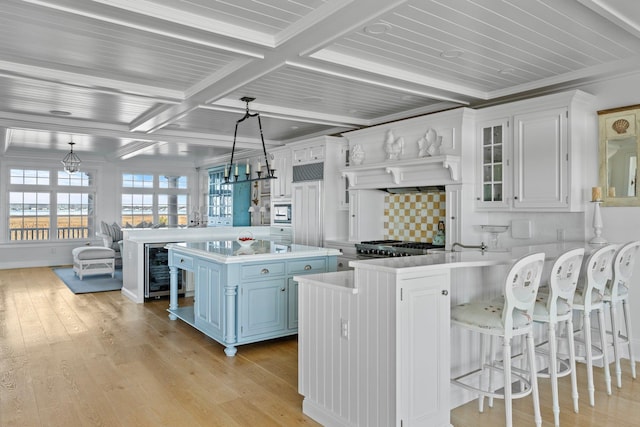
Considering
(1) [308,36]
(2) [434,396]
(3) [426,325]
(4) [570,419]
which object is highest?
(1) [308,36]

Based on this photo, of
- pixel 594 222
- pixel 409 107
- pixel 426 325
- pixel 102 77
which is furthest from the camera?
pixel 409 107

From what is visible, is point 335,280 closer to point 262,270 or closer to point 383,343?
point 383,343

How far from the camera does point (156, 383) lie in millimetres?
3320

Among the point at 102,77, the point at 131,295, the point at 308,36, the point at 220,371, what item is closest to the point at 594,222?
the point at 308,36

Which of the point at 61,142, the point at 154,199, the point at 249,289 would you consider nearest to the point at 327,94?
the point at 249,289

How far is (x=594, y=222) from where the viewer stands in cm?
376

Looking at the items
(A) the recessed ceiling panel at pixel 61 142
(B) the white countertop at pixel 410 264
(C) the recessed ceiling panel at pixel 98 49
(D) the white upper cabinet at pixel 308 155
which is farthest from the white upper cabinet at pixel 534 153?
(A) the recessed ceiling panel at pixel 61 142

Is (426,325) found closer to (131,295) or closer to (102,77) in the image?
(102,77)

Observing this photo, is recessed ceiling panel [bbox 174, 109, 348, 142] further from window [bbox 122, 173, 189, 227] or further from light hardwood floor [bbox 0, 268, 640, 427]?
window [bbox 122, 173, 189, 227]

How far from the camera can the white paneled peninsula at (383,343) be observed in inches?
90.6

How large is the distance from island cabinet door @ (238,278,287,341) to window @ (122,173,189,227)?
7502 millimetres

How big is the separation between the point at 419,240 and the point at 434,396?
329 cm

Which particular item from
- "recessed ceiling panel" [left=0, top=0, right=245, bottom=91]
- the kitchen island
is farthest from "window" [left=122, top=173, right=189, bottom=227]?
"recessed ceiling panel" [left=0, top=0, right=245, bottom=91]

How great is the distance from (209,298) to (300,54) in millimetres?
2437
